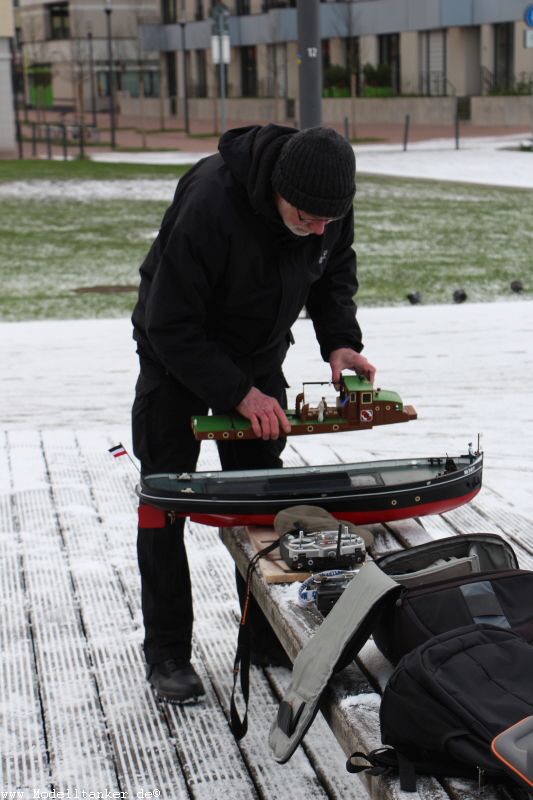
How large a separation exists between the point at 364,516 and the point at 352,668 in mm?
736

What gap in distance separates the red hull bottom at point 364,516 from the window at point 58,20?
71.8 metres

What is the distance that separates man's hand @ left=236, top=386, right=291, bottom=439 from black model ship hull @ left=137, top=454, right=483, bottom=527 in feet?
0.58

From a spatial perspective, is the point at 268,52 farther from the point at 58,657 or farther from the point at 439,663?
the point at 439,663

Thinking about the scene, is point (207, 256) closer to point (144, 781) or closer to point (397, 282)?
point (144, 781)

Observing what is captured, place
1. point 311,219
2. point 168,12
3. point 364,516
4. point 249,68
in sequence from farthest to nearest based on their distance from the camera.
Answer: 1. point 168,12
2. point 249,68
3. point 364,516
4. point 311,219

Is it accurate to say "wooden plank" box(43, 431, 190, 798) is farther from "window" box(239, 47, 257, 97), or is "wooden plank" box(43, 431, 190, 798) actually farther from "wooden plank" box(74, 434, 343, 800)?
"window" box(239, 47, 257, 97)

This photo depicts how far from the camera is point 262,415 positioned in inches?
132

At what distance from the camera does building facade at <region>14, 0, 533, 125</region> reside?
46031 mm

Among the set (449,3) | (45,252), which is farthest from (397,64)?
(45,252)

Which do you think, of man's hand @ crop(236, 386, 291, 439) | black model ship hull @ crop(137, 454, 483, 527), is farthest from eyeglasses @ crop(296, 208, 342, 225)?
black model ship hull @ crop(137, 454, 483, 527)

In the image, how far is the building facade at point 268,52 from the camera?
151 feet

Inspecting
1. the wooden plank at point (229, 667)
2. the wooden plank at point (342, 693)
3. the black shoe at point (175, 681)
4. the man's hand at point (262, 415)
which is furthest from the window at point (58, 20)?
the wooden plank at point (342, 693)

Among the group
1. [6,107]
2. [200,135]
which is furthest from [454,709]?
[200,135]

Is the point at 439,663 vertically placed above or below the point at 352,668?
above
